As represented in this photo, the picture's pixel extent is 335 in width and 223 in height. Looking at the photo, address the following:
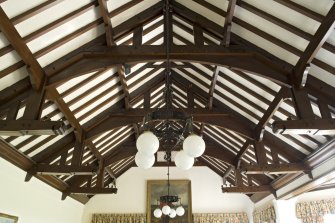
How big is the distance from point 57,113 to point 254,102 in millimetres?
3712

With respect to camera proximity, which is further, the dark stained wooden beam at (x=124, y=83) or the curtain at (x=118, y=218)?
the curtain at (x=118, y=218)

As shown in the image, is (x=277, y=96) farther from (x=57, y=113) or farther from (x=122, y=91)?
(x=57, y=113)

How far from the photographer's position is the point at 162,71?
20.5 ft

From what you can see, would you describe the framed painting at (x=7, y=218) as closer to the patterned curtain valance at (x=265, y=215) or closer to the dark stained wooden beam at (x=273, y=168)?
the dark stained wooden beam at (x=273, y=168)

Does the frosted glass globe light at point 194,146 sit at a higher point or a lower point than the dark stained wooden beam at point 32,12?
lower

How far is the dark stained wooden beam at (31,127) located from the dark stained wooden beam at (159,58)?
86 centimetres

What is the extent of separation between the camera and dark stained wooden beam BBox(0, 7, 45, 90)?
9.73 ft

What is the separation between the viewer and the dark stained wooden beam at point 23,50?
2966 millimetres

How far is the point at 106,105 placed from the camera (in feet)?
19.2

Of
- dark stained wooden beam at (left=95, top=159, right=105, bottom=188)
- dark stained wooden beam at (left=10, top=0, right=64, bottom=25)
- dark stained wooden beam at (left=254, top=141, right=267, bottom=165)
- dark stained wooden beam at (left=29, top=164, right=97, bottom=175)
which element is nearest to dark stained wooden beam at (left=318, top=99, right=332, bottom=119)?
dark stained wooden beam at (left=254, top=141, right=267, bottom=165)

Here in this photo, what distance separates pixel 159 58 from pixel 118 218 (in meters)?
7.00

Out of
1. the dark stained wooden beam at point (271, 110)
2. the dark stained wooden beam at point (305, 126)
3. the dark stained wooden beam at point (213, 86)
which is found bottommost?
the dark stained wooden beam at point (305, 126)

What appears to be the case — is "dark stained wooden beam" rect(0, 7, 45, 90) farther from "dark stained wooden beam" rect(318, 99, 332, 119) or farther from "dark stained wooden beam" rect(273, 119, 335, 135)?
"dark stained wooden beam" rect(318, 99, 332, 119)

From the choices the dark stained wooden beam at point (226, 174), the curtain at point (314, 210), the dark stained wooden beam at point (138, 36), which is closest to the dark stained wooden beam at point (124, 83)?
the dark stained wooden beam at point (138, 36)
